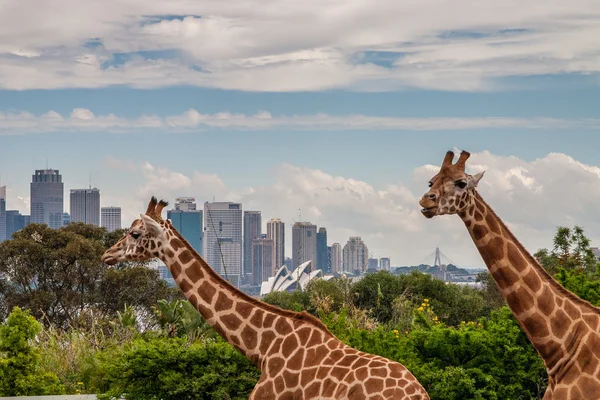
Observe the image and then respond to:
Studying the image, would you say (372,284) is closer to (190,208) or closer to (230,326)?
(230,326)

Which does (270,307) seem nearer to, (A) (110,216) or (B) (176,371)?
(B) (176,371)

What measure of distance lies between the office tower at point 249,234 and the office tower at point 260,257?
1.22 ft

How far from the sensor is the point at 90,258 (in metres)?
44.5

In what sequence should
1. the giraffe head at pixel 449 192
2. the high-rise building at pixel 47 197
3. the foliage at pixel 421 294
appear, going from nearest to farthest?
the giraffe head at pixel 449 192 → the foliage at pixel 421 294 → the high-rise building at pixel 47 197

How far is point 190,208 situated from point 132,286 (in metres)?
48.9

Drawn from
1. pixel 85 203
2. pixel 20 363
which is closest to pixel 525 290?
pixel 20 363

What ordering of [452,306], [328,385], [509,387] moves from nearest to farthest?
[328,385] → [509,387] → [452,306]

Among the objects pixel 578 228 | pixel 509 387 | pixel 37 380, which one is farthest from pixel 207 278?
pixel 578 228

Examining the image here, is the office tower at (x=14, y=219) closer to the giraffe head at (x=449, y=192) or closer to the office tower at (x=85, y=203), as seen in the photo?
the office tower at (x=85, y=203)

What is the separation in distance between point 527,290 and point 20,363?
1095 centimetres

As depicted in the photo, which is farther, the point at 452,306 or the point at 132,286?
the point at 132,286

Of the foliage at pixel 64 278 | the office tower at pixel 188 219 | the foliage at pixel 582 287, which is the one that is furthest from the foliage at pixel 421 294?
the office tower at pixel 188 219

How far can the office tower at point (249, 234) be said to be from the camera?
340ft

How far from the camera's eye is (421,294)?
110 ft
